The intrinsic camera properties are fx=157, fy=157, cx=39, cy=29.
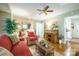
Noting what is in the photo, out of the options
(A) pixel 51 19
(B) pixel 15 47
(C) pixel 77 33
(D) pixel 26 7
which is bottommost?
(B) pixel 15 47

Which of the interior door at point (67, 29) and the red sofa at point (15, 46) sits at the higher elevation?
the interior door at point (67, 29)

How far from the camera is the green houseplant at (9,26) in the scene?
2.66 meters

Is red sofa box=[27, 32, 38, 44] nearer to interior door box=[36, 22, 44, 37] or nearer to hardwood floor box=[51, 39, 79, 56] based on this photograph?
interior door box=[36, 22, 44, 37]

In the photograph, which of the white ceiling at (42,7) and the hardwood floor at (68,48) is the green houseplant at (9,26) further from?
the hardwood floor at (68,48)

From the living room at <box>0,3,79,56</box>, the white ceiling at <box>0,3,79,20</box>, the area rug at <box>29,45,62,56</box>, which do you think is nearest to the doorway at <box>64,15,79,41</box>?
the living room at <box>0,3,79,56</box>

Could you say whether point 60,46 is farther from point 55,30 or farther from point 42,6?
point 42,6

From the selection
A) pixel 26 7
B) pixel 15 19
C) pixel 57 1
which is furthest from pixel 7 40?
pixel 57 1

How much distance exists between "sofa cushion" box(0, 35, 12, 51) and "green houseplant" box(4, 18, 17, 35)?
108mm

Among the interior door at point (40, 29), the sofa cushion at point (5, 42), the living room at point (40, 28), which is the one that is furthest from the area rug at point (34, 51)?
the sofa cushion at point (5, 42)

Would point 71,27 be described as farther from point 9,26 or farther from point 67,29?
point 9,26

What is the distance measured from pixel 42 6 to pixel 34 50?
30.2 inches

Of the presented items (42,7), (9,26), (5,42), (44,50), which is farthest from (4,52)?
(42,7)

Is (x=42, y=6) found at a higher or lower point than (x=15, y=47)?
higher

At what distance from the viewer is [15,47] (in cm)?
266
